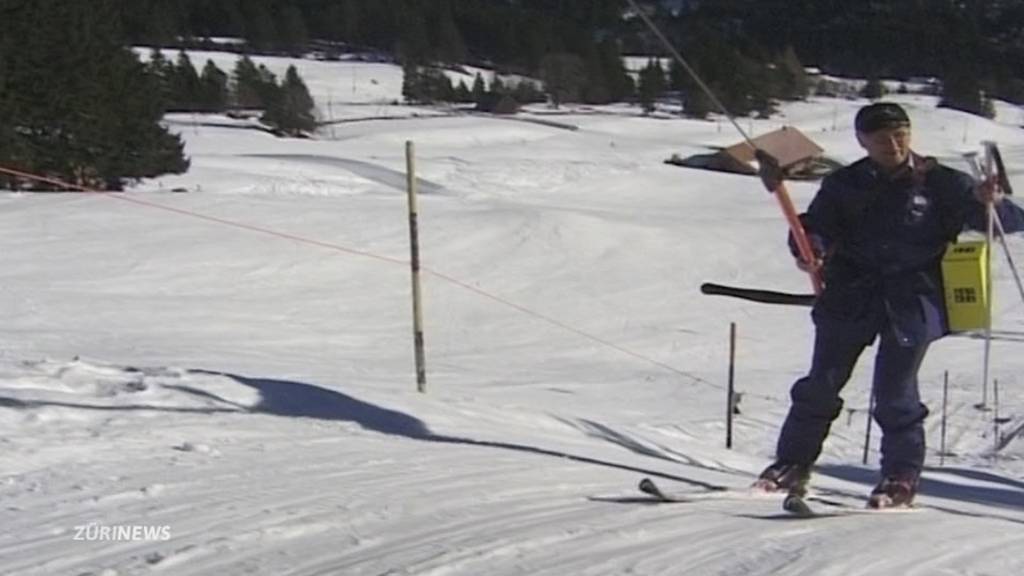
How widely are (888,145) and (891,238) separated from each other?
13.6 inches

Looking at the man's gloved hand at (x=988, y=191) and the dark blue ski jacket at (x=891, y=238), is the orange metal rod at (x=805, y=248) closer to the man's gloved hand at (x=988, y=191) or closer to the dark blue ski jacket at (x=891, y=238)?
the dark blue ski jacket at (x=891, y=238)

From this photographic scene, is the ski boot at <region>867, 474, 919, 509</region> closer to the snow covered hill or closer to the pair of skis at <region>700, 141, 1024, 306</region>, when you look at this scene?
the snow covered hill

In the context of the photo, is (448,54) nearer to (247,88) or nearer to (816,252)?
(247,88)

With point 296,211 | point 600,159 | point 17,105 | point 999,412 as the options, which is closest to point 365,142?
point 600,159

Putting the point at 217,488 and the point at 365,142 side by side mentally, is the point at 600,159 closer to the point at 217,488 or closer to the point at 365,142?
the point at 365,142

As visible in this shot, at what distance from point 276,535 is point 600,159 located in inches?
1564

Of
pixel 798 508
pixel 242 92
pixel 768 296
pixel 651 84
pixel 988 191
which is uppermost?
pixel 988 191

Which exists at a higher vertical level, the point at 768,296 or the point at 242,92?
the point at 768,296

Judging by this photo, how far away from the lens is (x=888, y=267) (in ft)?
20.0

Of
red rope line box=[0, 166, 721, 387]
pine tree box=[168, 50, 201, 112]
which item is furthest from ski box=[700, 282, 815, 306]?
pine tree box=[168, 50, 201, 112]

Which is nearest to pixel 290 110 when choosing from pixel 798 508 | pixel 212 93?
pixel 212 93

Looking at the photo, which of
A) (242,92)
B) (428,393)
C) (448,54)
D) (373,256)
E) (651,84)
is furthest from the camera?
(448,54)

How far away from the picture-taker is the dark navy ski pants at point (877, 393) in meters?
6.19

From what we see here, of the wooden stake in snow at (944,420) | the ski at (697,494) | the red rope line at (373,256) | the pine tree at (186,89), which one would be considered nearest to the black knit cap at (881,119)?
the ski at (697,494)
